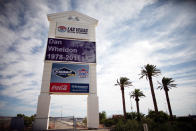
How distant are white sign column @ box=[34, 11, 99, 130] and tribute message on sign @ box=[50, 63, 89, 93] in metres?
0.63

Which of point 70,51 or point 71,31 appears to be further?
point 71,31

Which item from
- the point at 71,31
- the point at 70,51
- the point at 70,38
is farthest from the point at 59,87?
the point at 71,31

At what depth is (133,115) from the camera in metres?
29.2

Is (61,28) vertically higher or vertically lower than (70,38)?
higher

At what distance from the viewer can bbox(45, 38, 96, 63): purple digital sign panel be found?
1785 centimetres

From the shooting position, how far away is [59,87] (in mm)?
16469

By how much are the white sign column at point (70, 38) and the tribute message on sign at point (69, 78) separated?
634 millimetres

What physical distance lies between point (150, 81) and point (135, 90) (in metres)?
9.52

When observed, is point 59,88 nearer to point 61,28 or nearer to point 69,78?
point 69,78

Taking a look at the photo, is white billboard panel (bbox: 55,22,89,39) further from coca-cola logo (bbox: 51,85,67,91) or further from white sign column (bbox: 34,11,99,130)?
coca-cola logo (bbox: 51,85,67,91)

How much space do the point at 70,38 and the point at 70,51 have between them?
275cm

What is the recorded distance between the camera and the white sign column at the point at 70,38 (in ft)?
51.1

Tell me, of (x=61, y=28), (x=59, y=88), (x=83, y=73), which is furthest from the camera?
(x=61, y=28)

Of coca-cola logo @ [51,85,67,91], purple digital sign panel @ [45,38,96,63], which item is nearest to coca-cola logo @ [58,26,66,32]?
purple digital sign panel @ [45,38,96,63]
